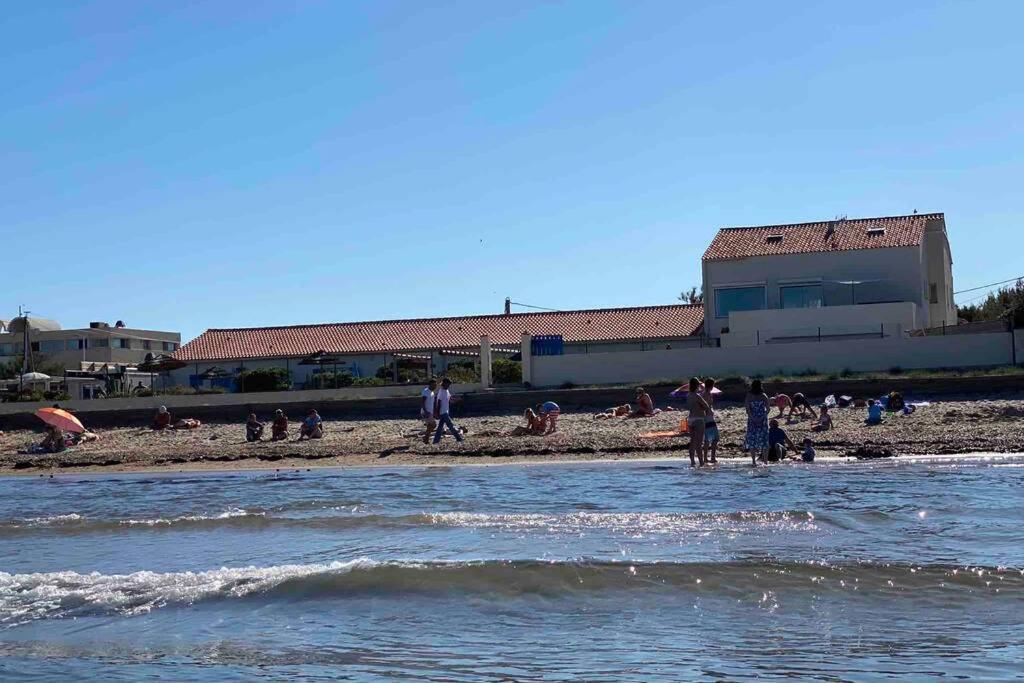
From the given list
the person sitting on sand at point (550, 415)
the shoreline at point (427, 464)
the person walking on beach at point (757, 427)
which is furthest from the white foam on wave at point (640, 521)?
the person sitting on sand at point (550, 415)

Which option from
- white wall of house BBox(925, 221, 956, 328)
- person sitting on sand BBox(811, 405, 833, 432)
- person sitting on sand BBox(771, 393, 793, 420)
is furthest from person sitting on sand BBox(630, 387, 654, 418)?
white wall of house BBox(925, 221, 956, 328)

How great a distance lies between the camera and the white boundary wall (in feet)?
109

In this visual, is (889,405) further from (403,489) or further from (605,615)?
(605,615)

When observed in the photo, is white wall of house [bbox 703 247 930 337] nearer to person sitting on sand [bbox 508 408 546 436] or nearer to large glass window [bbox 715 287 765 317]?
large glass window [bbox 715 287 765 317]

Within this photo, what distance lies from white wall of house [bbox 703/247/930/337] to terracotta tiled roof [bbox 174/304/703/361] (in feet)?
17.6

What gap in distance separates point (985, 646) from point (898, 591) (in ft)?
5.91

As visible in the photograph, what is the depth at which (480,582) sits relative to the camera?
10.1m

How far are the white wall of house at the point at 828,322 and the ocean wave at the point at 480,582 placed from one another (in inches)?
1127

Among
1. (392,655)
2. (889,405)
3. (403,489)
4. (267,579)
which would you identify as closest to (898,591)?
(392,655)

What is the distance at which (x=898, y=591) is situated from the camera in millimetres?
9117

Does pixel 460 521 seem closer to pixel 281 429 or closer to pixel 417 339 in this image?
pixel 281 429

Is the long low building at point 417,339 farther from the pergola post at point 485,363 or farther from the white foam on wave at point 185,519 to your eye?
the white foam on wave at point 185,519

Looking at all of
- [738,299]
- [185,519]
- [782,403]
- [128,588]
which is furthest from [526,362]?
[128,588]

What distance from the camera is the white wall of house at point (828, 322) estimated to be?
37.5 metres
